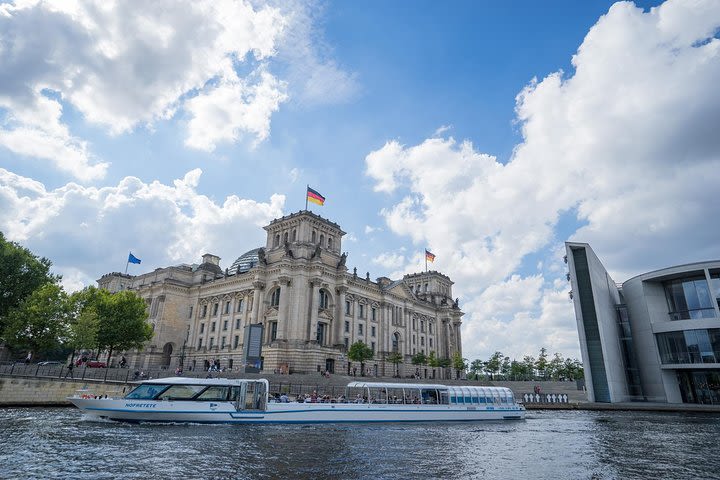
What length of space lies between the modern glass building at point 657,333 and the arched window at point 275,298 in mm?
44208

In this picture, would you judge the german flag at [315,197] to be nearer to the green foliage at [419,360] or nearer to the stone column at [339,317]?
the stone column at [339,317]

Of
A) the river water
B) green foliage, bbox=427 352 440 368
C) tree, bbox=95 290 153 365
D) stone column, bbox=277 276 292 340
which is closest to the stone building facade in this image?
stone column, bbox=277 276 292 340

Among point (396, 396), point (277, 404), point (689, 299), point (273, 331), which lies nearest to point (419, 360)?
point (273, 331)

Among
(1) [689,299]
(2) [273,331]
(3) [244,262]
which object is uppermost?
(3) [244,262]

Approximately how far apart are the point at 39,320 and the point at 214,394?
1263 inches

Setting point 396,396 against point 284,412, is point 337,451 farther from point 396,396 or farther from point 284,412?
point 396,396

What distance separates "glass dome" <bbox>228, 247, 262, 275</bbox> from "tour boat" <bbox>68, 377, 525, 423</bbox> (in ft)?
184

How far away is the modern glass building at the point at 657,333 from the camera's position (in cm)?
5194

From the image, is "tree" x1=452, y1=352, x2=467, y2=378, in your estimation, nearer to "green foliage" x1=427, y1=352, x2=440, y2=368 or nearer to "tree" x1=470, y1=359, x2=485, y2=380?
"green foliage" x1=427, y1=352, x2=440, y2=368

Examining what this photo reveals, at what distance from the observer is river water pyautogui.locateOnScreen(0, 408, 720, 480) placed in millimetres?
16062

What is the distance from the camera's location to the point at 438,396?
124 feet

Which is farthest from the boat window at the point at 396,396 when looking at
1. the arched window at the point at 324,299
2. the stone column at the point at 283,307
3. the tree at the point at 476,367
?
the tree at the point at 476,367

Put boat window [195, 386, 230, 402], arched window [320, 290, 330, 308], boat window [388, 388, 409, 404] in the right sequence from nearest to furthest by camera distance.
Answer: boat window [195, 386, 230, 402] < boat window [388, 388, 409, 404] < arched window [320, 290, 330, 308]

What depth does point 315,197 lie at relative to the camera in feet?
238
